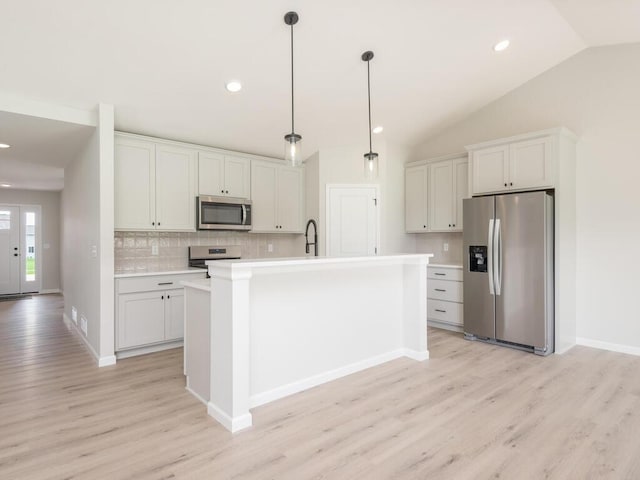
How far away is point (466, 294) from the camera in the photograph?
175 inches

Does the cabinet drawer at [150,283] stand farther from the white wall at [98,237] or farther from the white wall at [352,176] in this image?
the white wall at [352,176]

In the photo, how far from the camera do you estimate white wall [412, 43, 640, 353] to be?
12.7ft

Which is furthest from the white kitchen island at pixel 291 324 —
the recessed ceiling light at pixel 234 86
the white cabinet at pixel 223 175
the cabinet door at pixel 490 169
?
the white cabinet at pixel 223 175

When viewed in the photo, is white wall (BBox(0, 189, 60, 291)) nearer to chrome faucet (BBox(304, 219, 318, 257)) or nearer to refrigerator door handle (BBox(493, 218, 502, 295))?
chrome faucet (BBox(304, 219, 318, 257))

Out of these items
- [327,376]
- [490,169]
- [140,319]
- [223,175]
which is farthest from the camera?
[223,175]

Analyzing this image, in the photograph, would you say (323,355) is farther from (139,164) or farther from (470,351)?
(139,164)

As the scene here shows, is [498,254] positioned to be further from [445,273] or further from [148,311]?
[148,311]

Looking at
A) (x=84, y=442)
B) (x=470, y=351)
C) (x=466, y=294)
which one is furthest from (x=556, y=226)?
(x=84, y=442)

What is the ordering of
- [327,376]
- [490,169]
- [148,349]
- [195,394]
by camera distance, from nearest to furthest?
[195,394] → [327,376] → [148,349] → [490,169]

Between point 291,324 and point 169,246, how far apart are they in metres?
2.47

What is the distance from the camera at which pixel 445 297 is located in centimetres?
485

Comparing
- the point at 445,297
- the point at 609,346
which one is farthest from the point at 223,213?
the point at 609,346

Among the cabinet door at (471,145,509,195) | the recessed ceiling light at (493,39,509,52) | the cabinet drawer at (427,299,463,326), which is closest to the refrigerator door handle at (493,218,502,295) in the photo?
the cabinet door at (471,145,509,195)

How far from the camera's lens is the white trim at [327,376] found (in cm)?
273
